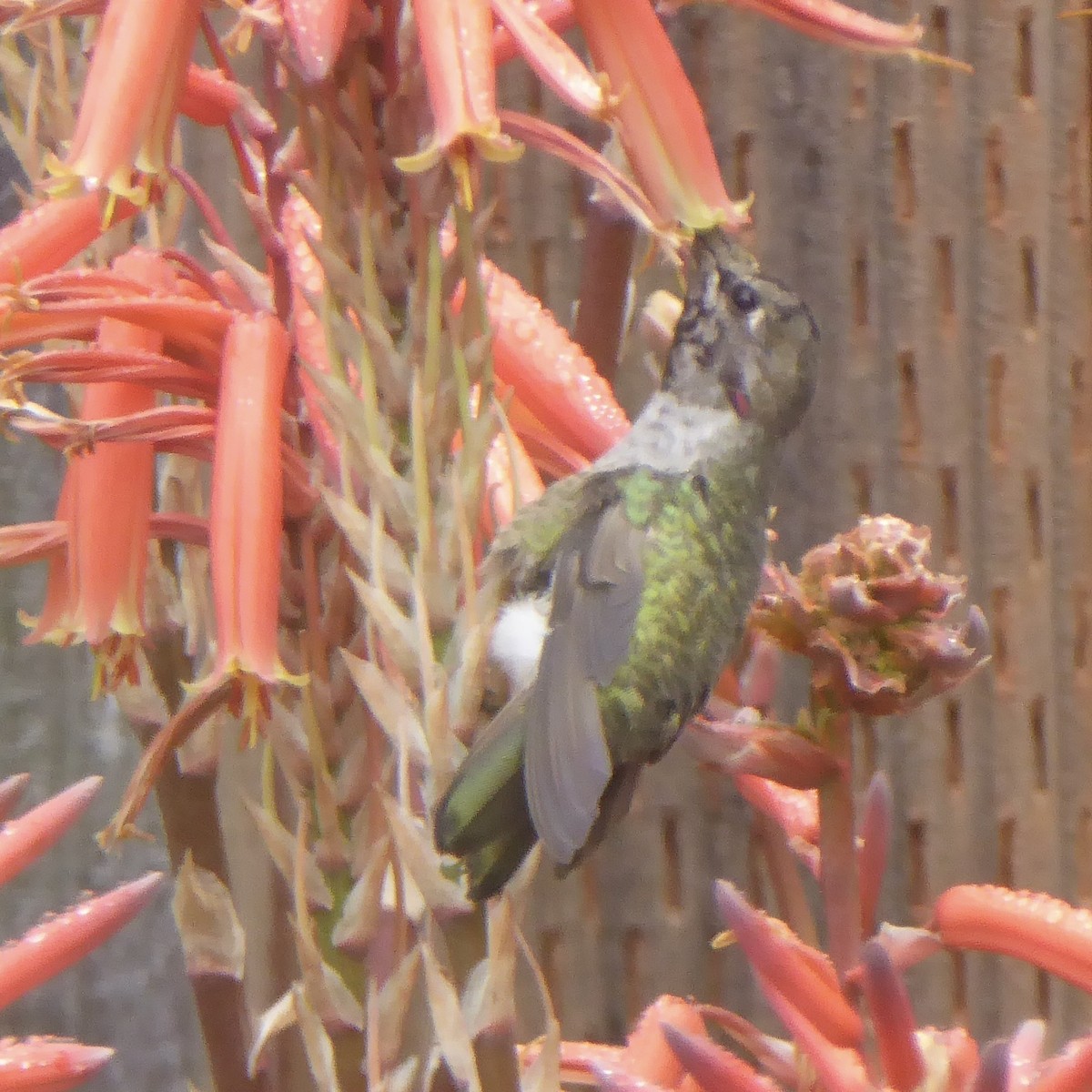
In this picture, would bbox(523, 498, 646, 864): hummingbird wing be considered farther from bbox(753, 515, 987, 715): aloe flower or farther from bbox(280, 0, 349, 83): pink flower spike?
bbox(280, 0, 349, 83): pink flower spike

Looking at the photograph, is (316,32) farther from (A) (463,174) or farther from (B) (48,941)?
(B) (48,941)

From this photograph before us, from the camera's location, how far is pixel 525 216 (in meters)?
0.64

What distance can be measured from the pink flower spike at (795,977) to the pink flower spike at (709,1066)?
0.02m

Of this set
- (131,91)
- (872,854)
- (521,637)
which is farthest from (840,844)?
(131,91)

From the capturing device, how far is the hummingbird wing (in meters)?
0.36

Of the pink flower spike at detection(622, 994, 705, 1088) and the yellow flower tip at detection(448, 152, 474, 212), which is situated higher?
the yellow flower tip at detection(448, 152, 474, 212)

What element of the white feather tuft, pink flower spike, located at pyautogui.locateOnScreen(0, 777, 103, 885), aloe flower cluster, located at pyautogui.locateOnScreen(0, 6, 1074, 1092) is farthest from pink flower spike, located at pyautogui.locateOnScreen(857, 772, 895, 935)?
pink flower spike, located at pyautogui.locateOnScreen(0, 777, 103, 885)

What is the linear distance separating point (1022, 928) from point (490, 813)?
0.13 metres

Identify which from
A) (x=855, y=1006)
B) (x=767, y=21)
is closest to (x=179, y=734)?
(x=855, y=1006)

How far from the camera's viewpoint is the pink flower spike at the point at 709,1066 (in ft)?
1.19

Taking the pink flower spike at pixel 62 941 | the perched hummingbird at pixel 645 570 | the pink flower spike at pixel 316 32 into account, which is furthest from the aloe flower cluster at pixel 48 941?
the pink flower spike at pixel 316 32

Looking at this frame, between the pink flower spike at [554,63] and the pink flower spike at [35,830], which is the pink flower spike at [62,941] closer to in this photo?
the pink flower spike at [35,830]

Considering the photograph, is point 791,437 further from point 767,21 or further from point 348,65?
point 348,65

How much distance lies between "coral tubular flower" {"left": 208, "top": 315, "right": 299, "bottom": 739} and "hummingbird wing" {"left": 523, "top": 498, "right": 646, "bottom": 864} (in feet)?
0.25
